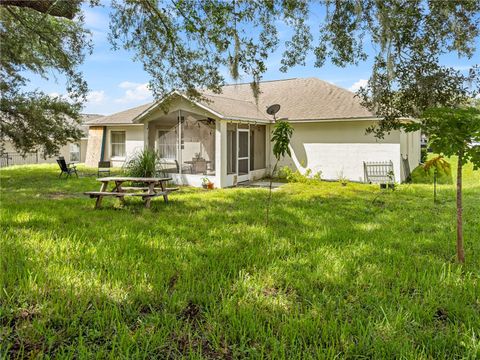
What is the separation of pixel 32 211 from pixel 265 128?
37.6 feet

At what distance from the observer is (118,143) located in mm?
21234

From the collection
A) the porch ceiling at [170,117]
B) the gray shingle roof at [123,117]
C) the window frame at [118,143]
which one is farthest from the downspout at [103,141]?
the porch ceiling at [170,117]

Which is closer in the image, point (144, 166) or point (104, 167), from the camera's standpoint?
point (144, 166)

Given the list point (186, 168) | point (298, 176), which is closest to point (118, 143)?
point (186, 168)

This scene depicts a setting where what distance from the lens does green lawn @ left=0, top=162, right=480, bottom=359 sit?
2600 mm

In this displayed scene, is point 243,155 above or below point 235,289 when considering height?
above

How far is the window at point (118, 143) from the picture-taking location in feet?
69.2

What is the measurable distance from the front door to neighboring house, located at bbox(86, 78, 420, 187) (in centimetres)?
4

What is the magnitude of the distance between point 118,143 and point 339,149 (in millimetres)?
13645

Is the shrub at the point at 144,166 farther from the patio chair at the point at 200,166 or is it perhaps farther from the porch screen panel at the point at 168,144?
the patio chair at the point at 200,166

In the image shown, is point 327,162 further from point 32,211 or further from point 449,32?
point 32,211

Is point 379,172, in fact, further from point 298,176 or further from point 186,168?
point 186,168

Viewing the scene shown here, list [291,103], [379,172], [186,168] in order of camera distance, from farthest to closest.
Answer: [291,103]
[379,172]
[186,168]

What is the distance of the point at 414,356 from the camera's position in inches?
96.3
